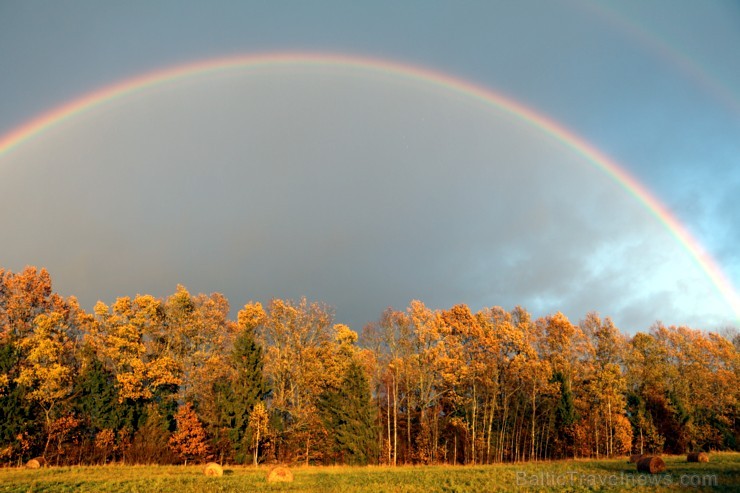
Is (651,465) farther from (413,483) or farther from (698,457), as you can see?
(413,483)

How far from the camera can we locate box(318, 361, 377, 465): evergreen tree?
46688 mm

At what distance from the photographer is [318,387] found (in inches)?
1911

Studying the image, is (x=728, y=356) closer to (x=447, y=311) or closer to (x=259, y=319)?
(x=447, y=311)

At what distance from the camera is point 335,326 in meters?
55.9

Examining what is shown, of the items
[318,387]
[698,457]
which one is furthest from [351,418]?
[698,457]

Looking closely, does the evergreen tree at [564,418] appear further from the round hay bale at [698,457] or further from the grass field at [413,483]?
the grass field at [413,483]

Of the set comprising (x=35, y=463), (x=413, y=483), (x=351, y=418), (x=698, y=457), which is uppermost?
(x=351, y=418)

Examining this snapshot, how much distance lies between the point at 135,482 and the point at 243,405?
21.1 metres

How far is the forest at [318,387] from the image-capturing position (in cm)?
4362

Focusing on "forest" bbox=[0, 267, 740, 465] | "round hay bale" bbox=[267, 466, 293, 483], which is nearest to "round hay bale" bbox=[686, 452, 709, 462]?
"forest" bbox=[0, 267, 740, 465]

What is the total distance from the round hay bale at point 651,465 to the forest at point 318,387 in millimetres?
22772

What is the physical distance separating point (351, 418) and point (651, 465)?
2724 cm

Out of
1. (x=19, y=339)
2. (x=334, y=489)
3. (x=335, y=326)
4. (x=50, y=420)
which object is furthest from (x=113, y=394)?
(x=334, y=489)

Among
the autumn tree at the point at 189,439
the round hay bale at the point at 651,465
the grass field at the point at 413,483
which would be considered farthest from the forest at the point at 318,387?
the round hay bale at the point at 651,465
